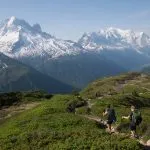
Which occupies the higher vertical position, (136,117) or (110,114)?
(136,117)

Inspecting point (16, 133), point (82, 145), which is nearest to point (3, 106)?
point (16, 133)

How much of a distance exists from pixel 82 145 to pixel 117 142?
3.30 m

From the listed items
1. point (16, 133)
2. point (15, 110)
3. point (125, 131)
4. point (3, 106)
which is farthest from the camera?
point (3, 106)

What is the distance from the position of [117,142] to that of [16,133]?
16.2m

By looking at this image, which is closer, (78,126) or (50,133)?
(50,133)

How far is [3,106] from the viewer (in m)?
92.4

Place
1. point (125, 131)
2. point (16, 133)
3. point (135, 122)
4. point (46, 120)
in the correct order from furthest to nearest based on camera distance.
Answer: point (46, 120) → point (125, 131) → point (16, 133) → point (135, 122)

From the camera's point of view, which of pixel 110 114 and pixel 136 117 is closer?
pixel 136 117

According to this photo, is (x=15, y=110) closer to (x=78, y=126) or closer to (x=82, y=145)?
(x=78, y=126)

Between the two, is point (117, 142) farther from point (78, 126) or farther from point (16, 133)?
point (16, 133)

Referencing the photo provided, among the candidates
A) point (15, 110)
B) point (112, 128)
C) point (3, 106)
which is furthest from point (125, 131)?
point (3, 106)

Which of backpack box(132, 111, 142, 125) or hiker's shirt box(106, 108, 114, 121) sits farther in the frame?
hiker's shirt box(106, 108, 114, 121)

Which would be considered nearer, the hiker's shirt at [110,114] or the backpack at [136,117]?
the backpack at [136,117]

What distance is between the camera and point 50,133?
42.9 m
